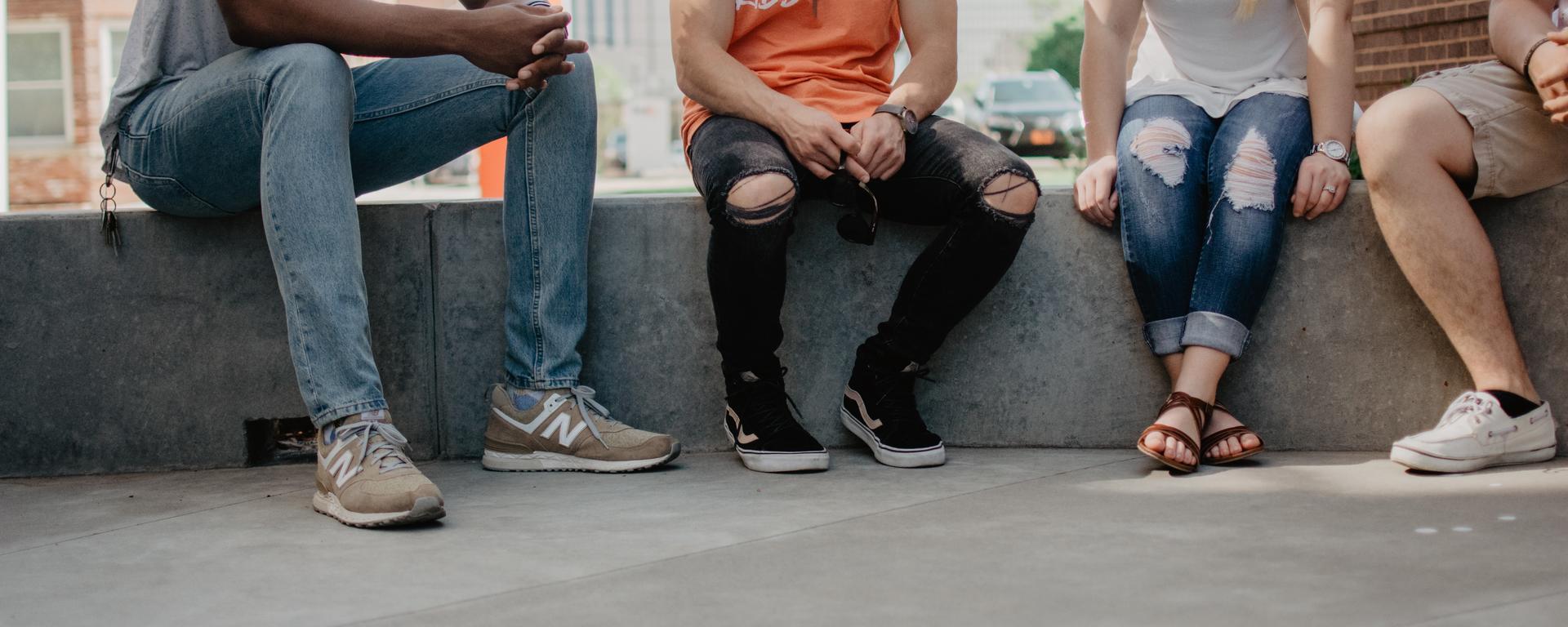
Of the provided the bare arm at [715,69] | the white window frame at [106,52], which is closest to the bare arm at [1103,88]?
the bare arm at [715,69]

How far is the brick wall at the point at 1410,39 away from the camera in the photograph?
5.33 metres

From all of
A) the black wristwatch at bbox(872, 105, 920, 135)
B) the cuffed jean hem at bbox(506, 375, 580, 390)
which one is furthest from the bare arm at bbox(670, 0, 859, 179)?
the cuffed jean hem at bbox(506, 375, 580, 390)

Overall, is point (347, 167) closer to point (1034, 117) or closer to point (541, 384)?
point (541, 384)

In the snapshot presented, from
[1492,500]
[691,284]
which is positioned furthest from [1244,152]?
[691,284]

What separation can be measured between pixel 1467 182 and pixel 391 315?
2.40 metres

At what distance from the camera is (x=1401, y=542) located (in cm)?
219

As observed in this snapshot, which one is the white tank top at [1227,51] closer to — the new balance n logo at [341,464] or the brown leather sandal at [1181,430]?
the brown leather sandal at [1181,430]

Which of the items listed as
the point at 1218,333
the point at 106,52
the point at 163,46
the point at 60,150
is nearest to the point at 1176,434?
the point at 1218,333

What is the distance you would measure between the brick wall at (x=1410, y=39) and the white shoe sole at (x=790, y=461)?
363 cm

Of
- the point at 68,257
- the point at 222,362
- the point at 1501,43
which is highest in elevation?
the point at 1501,43

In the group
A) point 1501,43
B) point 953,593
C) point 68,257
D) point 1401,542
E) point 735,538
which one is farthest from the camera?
point 68,257

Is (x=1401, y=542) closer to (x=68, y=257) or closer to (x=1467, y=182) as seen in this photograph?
(x=1467, y=182)

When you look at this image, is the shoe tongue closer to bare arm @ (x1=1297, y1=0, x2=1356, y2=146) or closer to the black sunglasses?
the black sunglasses

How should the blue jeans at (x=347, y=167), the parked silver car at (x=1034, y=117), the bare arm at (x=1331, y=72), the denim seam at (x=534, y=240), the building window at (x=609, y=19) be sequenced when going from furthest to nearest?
the building window at (x=609, y=19), the parked silver car at (x=1034, y=117), the bare arm at (x=1331, y=72), the denim seam at (x=534, y=240), the blue jeans at (x=347, y=167)
